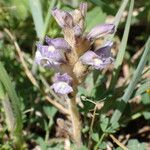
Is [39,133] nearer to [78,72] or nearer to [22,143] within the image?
[22,143]

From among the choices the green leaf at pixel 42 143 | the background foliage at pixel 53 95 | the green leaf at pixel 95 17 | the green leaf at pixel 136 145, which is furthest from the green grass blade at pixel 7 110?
the green leaf at pixel 95 17

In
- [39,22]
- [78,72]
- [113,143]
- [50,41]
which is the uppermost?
[39,22]

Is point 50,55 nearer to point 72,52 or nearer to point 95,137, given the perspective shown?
point 72,52

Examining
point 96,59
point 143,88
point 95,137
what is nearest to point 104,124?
point 95,137

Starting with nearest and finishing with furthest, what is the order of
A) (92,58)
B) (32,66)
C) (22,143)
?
(92,58) → (22,143) → (32,66)

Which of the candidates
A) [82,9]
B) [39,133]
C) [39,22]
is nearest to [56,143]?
[39,133]

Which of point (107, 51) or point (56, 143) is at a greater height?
point (107, 51)

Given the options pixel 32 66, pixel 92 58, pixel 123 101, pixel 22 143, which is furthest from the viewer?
pixel 32 66
